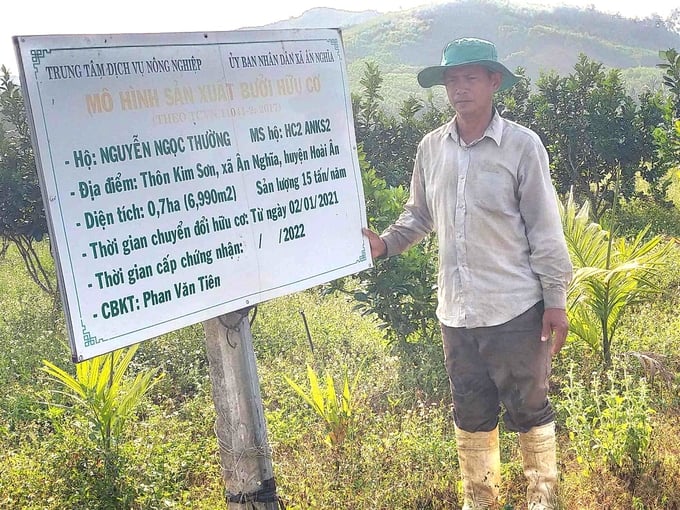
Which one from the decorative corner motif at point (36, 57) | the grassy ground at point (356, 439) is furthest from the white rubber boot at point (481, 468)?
the decorative corner motif at point (36, 57)

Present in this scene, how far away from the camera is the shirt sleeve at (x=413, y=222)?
123 inches

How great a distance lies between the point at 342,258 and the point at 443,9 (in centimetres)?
6318

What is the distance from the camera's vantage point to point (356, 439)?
11.4ft

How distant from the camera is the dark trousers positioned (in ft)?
9.27

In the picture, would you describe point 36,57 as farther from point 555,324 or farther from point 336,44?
point 555,324

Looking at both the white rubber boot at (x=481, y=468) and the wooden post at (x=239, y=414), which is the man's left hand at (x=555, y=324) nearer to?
the white rubber boot at (x=481, y=468)

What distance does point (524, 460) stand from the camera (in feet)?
9.82

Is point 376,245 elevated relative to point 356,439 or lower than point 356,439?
elevated

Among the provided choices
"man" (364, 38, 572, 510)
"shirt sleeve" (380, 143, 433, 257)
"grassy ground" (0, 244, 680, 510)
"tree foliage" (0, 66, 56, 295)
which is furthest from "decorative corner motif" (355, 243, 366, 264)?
"tree foliage" (0, 66, 56, 295)

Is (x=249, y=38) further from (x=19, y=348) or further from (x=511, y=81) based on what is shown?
(x=19, y=348)

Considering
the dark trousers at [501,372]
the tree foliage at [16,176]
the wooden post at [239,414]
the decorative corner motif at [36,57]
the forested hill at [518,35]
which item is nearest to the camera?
the decorative corner motif at [36,57]

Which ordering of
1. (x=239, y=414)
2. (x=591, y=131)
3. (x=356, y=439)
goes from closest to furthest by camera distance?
(x=239, y=414) < (x=356, y=439) < (x=591, y=131)

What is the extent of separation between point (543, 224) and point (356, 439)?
143cm

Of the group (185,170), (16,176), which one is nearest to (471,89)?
(185,170)
